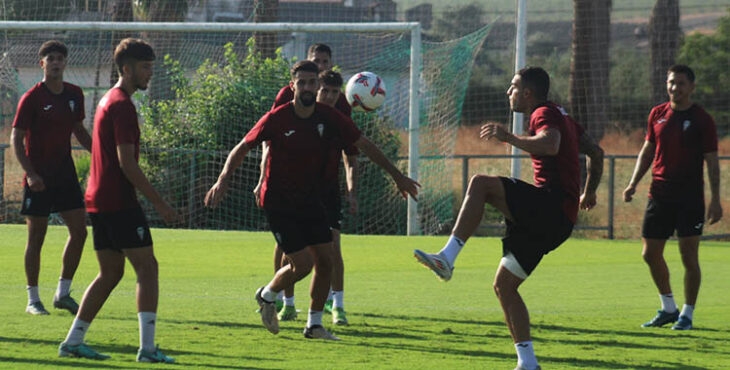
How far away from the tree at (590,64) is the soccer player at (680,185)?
1381cm

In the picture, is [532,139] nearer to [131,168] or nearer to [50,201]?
[131,168]

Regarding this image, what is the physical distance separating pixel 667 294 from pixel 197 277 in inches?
212

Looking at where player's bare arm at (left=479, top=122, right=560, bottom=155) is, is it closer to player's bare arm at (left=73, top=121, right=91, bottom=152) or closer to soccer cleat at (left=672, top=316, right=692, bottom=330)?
soccer cleat at (left=672, top=316, right=692, bottom=330)

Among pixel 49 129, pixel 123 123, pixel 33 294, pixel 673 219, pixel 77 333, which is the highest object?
pixel 123 123

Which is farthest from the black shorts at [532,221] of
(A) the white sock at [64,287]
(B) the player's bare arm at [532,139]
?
(A) the white sock at [64,287]

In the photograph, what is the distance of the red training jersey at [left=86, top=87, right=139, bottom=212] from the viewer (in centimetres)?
659

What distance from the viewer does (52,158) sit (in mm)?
9117

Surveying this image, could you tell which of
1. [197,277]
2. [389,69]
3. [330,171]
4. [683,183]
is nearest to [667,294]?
[683,183]

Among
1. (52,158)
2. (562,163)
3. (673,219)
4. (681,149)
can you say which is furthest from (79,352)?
(681,149)

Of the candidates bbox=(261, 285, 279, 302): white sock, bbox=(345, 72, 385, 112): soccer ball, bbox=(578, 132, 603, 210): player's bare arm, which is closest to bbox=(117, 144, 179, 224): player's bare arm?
bbox=(261, 285, 279, 302): white sock

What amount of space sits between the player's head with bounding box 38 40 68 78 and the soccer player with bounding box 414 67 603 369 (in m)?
4.06

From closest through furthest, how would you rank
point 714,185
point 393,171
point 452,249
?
point 452,249 < point 393,171 < point 714,185

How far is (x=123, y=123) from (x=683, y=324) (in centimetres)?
515

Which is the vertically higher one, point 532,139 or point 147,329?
point 532,139
